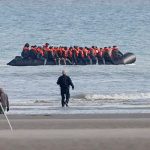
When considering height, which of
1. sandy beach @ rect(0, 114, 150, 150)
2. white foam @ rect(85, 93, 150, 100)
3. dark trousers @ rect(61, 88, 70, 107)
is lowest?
white foam @ rect(85, 93, 150, 100)

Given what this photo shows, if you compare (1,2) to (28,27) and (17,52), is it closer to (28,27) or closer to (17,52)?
(28,27)

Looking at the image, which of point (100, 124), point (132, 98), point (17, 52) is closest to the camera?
point (100, 124)

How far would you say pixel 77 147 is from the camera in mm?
20281

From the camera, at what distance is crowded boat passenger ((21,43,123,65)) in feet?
185

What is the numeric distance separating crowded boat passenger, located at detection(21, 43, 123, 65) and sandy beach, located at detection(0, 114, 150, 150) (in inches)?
1148

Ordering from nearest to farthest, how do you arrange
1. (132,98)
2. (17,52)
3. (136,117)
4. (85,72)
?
(136,117), (132,98), (85,72), (17,52)

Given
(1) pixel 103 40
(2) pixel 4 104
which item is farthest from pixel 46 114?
(1) pixel 103 40

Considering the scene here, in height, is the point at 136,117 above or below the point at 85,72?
above

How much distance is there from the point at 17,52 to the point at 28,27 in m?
37.8

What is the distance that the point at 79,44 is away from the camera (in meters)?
86.4

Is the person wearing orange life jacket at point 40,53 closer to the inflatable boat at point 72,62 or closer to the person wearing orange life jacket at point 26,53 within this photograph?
the inflatable boat at point 72,62

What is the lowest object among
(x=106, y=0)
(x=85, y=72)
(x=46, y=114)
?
(x=106, y=0)

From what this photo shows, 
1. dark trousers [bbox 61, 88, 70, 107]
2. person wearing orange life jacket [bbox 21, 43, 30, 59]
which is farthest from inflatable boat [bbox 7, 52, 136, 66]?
dark trousers [bbox 61, 88, 70, 107]

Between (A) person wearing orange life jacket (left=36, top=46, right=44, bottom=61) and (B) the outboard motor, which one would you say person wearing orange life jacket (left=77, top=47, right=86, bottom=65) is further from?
(B) the outboard motor
